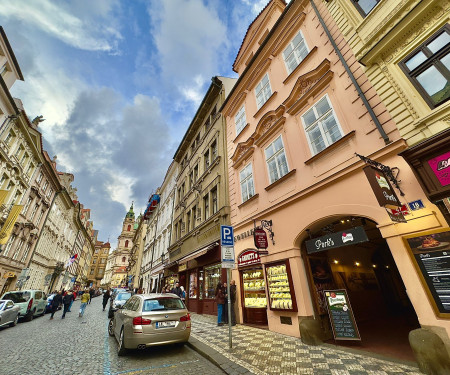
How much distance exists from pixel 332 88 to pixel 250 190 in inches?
224

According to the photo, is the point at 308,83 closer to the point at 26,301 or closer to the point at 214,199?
the point at 214,199

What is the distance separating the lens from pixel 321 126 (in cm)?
776

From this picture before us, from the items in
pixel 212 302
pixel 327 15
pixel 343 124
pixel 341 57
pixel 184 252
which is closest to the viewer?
pixel 343 124

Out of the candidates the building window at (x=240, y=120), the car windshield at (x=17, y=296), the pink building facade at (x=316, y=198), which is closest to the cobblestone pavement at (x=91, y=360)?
the pink building facade at (x=316, y=198)

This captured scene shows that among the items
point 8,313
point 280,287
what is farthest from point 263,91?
point 8,313

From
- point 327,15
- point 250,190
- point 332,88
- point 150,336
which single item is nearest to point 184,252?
point 250,190

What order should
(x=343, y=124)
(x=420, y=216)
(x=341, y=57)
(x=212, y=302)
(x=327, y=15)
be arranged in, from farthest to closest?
(x=212, y=302), (x=327, y=15), (x=341, y=57), (x=343, y=124), (x=420, y=216)

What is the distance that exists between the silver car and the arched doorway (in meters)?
4.36

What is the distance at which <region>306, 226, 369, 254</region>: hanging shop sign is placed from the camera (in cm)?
569

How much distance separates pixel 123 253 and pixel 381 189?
282 feet

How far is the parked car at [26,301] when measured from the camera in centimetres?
1349

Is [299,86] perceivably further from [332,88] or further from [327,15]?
[327,15]

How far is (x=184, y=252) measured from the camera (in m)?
17.8

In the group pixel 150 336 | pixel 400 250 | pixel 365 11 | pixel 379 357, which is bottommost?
pixel 379 357
